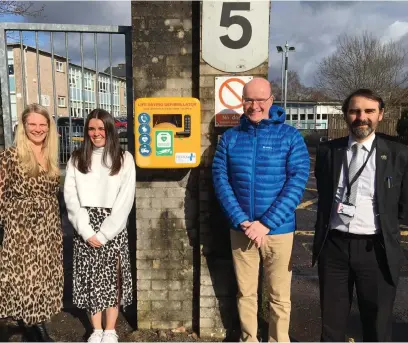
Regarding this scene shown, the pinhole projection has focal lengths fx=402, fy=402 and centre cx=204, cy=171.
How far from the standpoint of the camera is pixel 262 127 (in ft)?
9.17

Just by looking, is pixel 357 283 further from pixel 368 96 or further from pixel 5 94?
pixel 5 94

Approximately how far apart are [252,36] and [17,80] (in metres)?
2.32

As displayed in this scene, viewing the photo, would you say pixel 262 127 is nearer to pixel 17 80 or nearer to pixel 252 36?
pixel 252 36

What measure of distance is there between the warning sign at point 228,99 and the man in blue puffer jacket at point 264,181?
0.99ft

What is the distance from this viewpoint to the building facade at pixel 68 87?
361cm

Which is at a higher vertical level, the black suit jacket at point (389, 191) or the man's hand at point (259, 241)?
the black suit jacket at point (389, 191)

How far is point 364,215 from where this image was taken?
2.59 metres

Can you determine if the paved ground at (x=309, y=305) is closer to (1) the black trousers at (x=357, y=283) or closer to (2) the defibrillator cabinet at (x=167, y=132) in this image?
(1) the black trousers at (x=357, y=283)

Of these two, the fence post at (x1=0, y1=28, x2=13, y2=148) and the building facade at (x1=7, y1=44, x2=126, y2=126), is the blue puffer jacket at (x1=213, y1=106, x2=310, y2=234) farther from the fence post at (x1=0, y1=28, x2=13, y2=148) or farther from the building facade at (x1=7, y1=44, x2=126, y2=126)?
the fence post at (x1=0, y1=28, x2=13, y2=148)

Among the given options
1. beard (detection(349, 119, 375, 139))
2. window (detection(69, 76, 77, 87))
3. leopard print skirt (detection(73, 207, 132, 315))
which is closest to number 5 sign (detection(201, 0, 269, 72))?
beard (detection(349, 119, 375, 139))

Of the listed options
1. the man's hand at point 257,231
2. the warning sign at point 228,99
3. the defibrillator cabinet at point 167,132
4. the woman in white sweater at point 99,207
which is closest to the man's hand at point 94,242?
the woman in white sweater at point 99,207

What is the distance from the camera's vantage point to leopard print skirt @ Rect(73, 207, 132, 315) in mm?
2965

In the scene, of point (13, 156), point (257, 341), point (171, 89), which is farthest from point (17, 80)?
point (257, 341)

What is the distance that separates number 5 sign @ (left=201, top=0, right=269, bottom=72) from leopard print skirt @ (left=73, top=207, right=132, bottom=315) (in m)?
1.45
